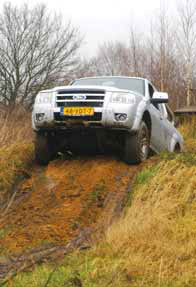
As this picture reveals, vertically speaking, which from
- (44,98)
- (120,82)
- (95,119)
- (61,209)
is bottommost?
(61,209)

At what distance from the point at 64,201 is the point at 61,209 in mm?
293

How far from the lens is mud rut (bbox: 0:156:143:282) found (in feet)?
14.8

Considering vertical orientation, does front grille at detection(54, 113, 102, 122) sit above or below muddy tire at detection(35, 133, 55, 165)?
above

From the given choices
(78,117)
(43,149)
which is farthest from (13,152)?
(78,117)

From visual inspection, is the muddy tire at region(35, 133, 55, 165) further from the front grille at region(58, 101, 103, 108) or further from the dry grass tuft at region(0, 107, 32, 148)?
the dry grass tuft at region(0, 107, 32, 148)

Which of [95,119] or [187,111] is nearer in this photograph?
[95,119]

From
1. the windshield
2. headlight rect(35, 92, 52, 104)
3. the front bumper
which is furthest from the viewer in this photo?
the windshield

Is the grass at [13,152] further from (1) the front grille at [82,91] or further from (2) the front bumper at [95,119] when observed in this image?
(1) the front grille at [82,91]

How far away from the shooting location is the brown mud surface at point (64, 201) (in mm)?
4930

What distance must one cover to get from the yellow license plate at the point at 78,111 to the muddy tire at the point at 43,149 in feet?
2.45

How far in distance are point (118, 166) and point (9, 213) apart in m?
2.02

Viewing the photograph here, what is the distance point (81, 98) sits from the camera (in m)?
6.58

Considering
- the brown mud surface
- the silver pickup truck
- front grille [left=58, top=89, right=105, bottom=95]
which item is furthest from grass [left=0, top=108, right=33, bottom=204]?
front grille [left=58, top=89, right=105, bottom=95]

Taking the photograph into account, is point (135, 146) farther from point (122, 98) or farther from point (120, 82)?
point (120, 82)
